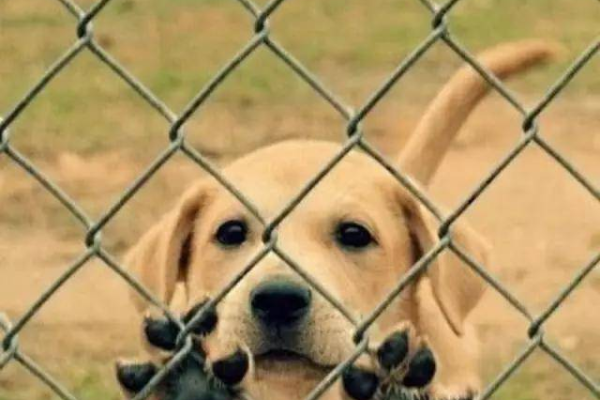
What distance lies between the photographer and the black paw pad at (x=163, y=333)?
3.63 m

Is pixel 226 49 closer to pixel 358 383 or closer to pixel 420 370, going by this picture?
pixel 420 370

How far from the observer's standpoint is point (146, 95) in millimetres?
3129

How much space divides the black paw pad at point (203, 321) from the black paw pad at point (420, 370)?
1.16 feet

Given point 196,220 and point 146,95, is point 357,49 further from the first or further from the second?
point 146,95

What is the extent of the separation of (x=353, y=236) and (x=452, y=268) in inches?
9.9

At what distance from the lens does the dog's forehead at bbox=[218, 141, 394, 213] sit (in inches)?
203

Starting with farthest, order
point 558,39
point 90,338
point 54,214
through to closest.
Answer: point 558,39, point 54,214, point 90,338

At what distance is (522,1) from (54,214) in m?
4.02

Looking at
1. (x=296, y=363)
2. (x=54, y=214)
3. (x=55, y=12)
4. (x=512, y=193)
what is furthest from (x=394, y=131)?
(x=296, y=363)

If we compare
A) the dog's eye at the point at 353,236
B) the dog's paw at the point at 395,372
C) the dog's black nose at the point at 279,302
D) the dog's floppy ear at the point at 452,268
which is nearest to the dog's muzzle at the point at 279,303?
the dog's black nose at the point at 279,302

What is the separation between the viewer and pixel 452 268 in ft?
16.9

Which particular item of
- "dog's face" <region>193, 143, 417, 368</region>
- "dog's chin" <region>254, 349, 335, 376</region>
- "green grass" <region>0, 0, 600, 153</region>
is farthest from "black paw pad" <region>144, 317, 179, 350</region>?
"green grass" <region>0, 0, 600, 153</region>

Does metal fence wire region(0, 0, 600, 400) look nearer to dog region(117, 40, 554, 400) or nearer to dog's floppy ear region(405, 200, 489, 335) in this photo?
dog region(117, 40, 554, 400)

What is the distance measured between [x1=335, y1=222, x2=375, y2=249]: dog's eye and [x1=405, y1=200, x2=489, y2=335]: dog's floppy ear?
11 cm
